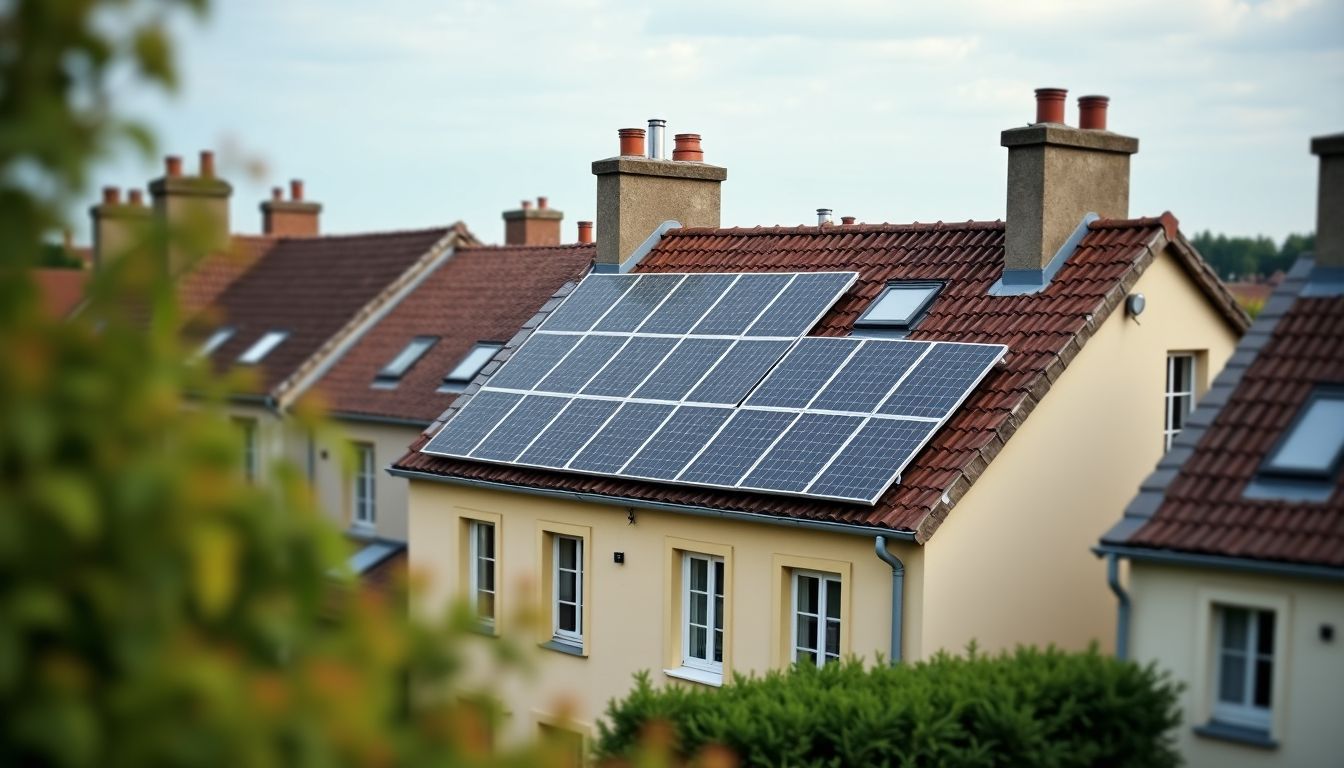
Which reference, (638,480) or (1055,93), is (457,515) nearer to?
(638,480)

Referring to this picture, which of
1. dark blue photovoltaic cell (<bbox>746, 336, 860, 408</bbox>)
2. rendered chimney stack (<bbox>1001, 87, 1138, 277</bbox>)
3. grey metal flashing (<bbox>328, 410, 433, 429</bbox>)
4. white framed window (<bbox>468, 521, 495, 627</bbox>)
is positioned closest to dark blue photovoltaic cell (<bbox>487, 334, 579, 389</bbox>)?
white framed window (<bbox>468, 521, 495, 627</bbox>)

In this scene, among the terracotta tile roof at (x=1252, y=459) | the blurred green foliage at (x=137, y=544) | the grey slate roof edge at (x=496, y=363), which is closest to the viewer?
the blurred green foliage at (x=137, y=544)

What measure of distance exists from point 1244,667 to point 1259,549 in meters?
1.18

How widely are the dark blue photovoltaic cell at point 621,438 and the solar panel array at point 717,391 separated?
0.07 ft

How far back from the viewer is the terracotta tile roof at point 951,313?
15242mm

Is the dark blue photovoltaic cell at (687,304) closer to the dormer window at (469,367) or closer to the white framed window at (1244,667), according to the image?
the dormer window at (469,367)

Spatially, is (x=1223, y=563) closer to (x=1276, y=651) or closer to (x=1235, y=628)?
(x=1235, y=628)

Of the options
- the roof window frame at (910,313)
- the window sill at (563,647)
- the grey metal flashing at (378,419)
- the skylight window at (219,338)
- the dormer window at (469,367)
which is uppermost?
the roof window frame at (910,313)

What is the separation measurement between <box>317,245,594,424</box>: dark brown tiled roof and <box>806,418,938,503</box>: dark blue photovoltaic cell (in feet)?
32.6

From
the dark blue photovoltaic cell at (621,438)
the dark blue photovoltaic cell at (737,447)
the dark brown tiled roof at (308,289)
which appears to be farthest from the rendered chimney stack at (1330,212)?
the dark brown tiled roof at (308,289)

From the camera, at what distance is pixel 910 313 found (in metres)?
17.9

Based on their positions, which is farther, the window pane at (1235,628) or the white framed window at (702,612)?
the white framed window at (702,612)

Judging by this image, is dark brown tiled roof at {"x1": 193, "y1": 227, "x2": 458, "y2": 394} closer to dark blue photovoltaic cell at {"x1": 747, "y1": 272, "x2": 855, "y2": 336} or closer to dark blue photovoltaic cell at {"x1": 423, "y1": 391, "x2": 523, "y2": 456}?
dark blue photovoltaic cell at {"x1": 423, "y1": 391, "x2": 523, "y2": 456}

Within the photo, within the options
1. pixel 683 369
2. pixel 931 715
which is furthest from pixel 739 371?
pixel 931 715
